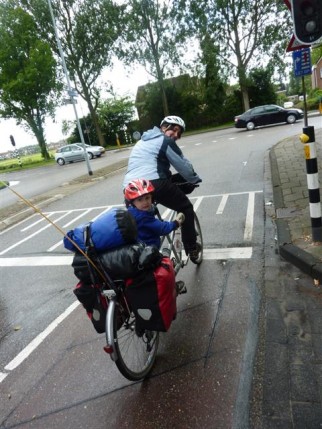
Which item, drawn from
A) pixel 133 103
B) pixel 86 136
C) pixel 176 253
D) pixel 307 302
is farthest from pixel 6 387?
pixel 133 103

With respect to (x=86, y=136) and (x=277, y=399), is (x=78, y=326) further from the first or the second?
(x=86, y=136)

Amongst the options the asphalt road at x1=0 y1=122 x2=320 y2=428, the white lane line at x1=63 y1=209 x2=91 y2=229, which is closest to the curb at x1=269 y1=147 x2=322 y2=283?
the asphalt road at x1=0 y1=122 x2=320 y2=428

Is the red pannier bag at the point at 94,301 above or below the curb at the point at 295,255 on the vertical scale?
above

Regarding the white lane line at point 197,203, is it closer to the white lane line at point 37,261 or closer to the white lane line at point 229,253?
the white lane line at point 229,253

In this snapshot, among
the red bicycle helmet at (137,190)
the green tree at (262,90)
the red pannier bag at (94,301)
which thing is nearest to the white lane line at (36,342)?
the red pannier bag at (94,301)

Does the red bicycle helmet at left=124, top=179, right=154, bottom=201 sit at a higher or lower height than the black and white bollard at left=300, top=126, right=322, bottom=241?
higher

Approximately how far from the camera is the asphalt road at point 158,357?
7.89 feet

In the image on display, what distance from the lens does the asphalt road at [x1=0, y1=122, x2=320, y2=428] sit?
241 cm

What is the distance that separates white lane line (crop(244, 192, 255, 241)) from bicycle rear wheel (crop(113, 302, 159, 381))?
2.71 meters

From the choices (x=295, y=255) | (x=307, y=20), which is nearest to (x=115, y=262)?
(x=295, y=255)

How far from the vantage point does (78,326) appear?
3.61m

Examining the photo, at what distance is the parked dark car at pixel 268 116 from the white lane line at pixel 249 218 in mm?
16238

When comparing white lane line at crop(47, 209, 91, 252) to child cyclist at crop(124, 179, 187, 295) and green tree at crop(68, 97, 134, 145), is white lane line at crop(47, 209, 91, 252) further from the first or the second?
green tree at crop(68, 97, 134, 145)

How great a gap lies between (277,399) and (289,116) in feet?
71.5
